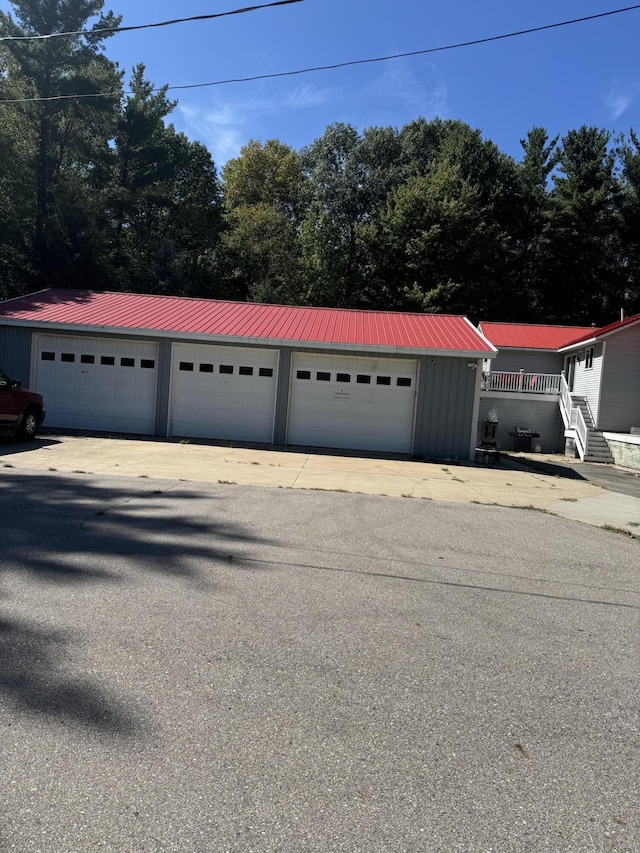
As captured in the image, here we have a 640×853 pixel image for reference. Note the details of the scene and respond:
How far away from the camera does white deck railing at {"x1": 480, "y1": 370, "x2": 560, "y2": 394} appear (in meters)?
24.5

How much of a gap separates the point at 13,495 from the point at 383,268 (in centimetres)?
2984

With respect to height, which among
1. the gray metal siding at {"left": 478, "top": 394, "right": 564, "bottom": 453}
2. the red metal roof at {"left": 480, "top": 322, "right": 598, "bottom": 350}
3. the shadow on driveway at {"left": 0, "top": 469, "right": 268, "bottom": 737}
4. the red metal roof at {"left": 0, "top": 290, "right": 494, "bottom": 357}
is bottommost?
the shadow on driveway at {"left": 0, "top": 469, "right": 268, "bottom": 737}

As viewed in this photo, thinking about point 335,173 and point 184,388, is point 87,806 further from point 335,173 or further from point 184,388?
point 335,173

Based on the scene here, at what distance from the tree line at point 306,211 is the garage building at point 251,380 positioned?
13622mm

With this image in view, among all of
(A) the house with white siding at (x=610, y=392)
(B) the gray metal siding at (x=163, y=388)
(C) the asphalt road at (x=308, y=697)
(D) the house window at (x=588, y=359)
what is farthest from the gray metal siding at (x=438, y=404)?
(D) the house window at (x=588, y=359)

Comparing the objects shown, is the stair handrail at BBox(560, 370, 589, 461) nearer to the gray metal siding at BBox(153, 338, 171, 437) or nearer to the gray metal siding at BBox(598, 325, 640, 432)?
the gray metal siding at BBox(598, 325, 640, 432)

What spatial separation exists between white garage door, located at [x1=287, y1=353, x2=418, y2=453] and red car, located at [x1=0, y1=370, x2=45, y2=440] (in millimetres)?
6185

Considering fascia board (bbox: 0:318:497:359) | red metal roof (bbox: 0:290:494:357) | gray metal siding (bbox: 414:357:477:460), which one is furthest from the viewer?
red metal roof (bbox: 0:290:494:357)

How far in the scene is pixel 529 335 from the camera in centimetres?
2836

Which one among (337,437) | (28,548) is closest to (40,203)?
(337,437)

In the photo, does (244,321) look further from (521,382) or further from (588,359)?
(588,359)

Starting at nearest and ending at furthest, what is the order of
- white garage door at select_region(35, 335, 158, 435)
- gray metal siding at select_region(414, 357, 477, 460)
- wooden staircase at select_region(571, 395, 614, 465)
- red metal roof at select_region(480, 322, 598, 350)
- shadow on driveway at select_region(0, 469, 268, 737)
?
shadow on driveway at select_region(0, 469, 268, 737)
gray metal siding at select_region(414, 357, 477, 460)
white garage door at select_region(35, 335, 158, 435)
wooden staircase at select_region(571, 395, 614, 465)
red metal roof at select_region(480, 322, 598, 350)

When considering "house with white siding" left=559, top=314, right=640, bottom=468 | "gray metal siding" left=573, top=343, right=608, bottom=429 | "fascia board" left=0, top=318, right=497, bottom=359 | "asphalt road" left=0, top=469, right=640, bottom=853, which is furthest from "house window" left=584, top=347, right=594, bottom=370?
"asphalt road" left=0, top=469, right=640, bottom=853

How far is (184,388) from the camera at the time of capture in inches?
A: 655
